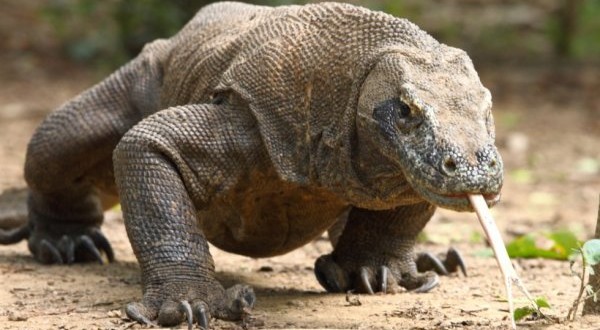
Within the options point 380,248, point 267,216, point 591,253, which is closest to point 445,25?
point 380,248

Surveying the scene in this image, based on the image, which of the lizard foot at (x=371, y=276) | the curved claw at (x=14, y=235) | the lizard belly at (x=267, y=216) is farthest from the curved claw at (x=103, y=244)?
the lizard foot at (x=371, y=276)

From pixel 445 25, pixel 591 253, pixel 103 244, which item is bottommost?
pixel 591 253

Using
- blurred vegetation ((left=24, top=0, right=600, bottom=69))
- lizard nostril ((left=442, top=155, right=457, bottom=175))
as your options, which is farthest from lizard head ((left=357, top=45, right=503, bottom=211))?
blurred vegetation ((left=24, top=0, right=600, bottom=69))

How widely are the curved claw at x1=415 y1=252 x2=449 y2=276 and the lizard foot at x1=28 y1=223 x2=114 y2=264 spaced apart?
72.8 inches

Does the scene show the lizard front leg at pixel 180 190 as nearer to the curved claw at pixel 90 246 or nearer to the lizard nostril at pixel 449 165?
the lizard nostril at pixel 449 165

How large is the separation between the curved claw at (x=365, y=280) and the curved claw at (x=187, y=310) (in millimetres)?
1359

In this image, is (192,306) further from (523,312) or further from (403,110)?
(523,312)

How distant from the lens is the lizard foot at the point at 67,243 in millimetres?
7184

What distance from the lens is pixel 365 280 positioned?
6.24 meters

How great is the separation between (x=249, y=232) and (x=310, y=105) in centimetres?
93

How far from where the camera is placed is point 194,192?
563cm

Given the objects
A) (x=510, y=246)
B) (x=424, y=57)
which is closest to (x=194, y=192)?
(x=424, y=57)

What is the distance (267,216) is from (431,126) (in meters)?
1.59

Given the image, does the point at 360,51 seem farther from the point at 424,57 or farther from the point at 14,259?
the point at 14,259
